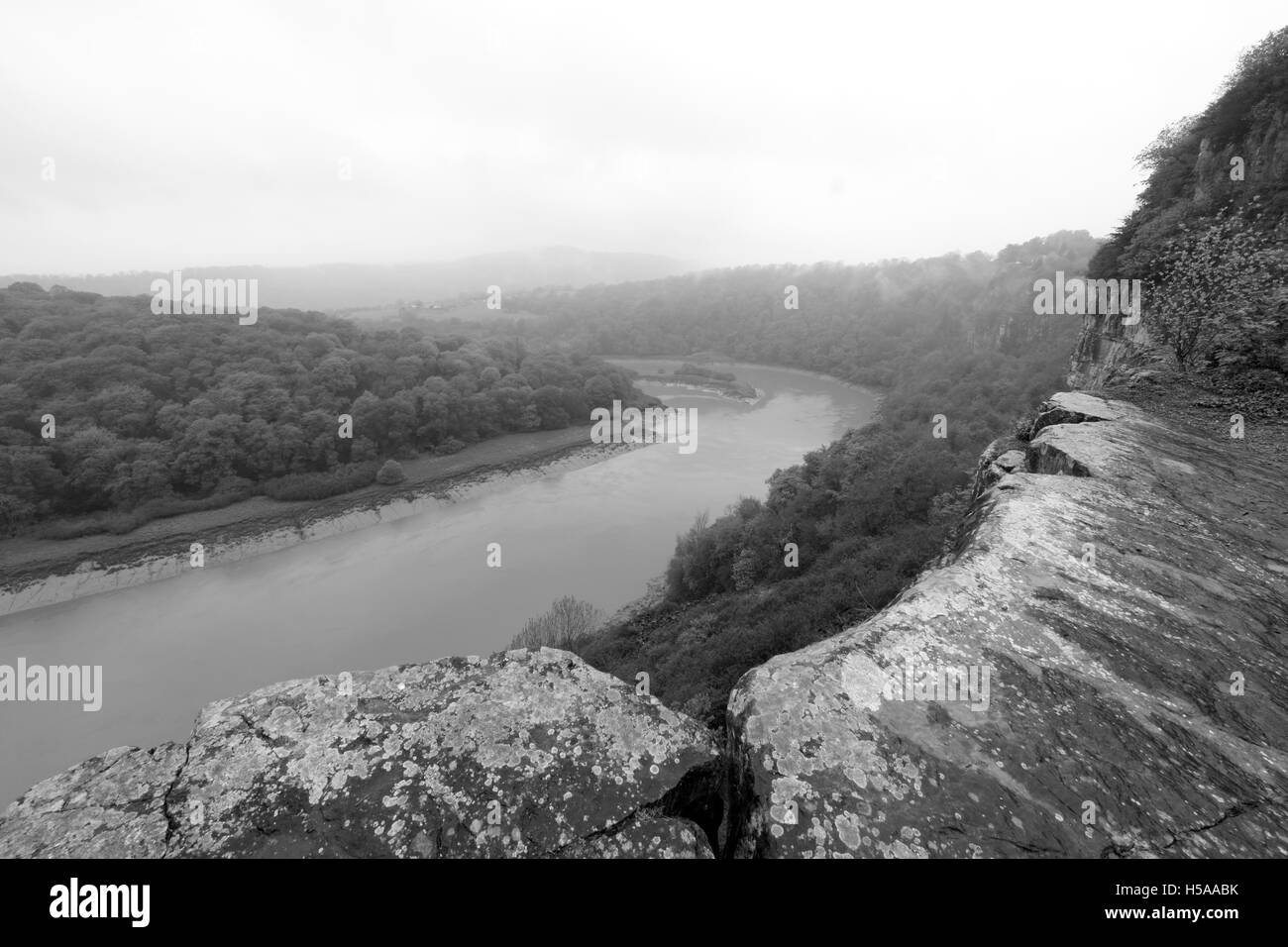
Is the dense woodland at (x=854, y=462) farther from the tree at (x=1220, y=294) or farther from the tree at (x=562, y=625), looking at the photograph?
the tree at (x=1220, y=294)

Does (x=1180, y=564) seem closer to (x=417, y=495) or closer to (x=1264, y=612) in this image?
(x=1264, y=612)
